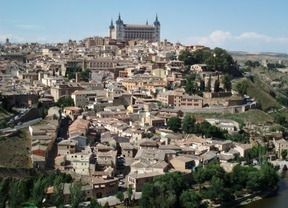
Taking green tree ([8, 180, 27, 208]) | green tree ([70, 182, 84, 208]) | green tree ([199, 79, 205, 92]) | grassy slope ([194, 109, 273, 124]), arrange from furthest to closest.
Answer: green tree ([199, 79, 205, 92]), grassy slope ([194, 109, 273, 124]), green tree ([70, 182, 84, 208]), green tree ([8, 180, 27, 208])

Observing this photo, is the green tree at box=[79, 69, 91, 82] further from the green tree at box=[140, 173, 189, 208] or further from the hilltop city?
the green tree at box=[140, 173, 189, 208]

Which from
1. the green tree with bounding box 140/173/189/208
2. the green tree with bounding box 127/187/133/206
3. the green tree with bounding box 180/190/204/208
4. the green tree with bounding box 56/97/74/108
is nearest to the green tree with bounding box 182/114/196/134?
the green tree with bounding box 56/97/74/108

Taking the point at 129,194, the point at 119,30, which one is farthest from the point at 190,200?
the point at 119,30

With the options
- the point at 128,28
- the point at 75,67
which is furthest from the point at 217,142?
the point at 128,28

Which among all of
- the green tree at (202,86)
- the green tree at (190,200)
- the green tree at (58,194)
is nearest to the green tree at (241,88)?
the green tree at (202,86)

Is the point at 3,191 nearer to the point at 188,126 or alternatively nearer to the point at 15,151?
the point at 15,151

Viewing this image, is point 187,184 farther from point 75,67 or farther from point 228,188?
point 75,67

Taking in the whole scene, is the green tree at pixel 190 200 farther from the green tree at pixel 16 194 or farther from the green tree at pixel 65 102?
the green tree at pixel 65 102
